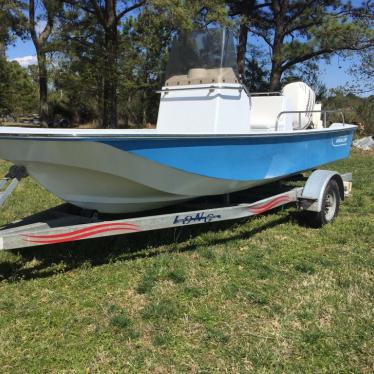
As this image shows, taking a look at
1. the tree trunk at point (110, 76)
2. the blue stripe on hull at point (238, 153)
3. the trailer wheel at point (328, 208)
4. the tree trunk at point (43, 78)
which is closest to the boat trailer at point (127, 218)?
the trailer wheel at point (328, 208)

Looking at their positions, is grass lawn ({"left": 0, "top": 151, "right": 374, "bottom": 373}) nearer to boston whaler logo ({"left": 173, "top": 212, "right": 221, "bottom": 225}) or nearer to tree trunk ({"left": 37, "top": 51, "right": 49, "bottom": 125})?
boston whaler logo ({"left": 173, "top": 212, "right": 221, "bottom": 225})

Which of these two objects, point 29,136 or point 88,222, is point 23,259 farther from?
point 29,136

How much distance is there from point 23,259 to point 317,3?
16.5m

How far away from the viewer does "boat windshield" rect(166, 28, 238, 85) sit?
4746 mm

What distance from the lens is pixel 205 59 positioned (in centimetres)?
488

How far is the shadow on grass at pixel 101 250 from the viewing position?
3816mm

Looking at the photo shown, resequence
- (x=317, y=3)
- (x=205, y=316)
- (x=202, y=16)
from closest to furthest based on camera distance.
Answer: (x=205, y=316), (x=202, y=16), (x=317, y=3)

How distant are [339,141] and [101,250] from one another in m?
3.99

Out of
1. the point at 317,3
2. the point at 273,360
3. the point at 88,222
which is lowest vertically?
the point at 273,360

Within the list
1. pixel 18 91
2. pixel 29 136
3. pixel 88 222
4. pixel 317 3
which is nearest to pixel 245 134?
pixel 88 222

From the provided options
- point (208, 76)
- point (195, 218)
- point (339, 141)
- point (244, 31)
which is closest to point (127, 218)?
point (195, 218)

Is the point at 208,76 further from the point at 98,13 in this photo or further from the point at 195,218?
the point at 98,13

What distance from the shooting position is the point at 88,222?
3846 millimetres

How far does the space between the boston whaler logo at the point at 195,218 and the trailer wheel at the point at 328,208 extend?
142 cm
